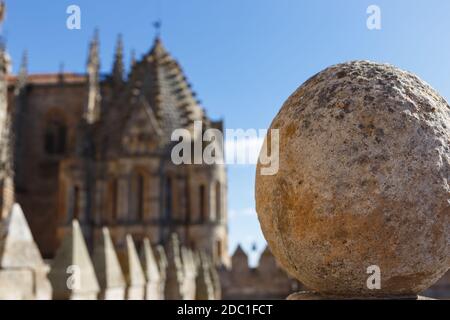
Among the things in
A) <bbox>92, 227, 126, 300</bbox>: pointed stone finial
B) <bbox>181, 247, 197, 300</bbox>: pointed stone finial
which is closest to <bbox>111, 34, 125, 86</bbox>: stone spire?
<bbox>181, 247, 197, 300</bbox>: pointed stone finial

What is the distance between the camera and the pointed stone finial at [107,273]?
10.5m

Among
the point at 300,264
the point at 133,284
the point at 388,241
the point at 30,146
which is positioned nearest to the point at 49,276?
the point at 133,284

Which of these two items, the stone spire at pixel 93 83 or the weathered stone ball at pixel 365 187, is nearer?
the weathered stone ball at pixel 365 187

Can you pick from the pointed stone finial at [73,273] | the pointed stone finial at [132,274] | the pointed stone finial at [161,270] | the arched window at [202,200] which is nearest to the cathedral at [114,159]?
the arched window at [202,200]

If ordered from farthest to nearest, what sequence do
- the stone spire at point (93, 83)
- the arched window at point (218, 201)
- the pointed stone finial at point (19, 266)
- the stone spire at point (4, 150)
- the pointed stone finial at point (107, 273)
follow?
the stone spire at point (93, 83)
the arched window at point (218, 201)
the stone spire at point (4, 150)
the pointed stone finial at point (107, 273)
the pointed stone finial at point (19, 266)

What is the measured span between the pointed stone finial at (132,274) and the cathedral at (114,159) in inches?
667

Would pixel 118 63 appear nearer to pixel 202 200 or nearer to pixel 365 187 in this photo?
pixel 202 200

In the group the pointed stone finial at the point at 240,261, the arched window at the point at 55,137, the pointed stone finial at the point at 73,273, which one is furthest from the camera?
the arched window at the point at 55,137

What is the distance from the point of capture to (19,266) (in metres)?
8.84

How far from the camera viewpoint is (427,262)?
4273mm

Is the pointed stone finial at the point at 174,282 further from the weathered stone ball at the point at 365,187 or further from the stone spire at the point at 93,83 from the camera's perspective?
the stone spire at the point at 93,83

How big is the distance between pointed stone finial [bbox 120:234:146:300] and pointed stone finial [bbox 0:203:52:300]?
330 cm
